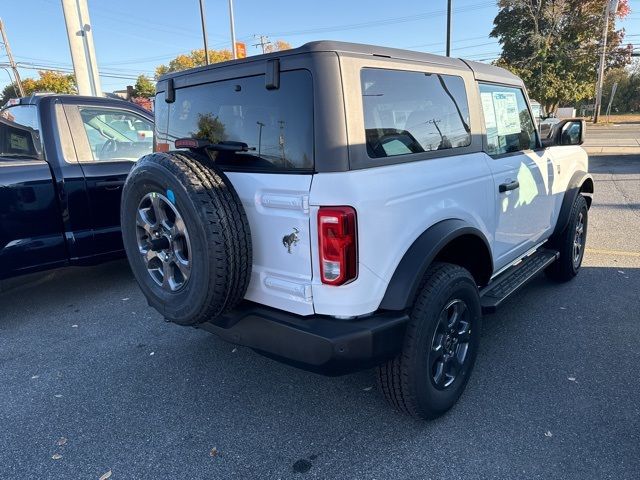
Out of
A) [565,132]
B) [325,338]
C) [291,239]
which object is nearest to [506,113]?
[565,132]

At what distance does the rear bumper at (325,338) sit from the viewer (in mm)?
2000

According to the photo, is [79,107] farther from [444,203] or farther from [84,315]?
[444,203]

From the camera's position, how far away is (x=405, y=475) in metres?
2.14

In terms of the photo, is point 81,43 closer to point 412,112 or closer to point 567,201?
point 412,112

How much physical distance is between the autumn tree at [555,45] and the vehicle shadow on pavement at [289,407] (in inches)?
1280

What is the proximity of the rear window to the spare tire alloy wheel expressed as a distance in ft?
1.27

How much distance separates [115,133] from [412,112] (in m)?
3.44

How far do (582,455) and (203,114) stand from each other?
267 cm

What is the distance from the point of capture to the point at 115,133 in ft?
15.1

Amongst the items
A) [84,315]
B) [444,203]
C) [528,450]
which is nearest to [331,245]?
[444,203]

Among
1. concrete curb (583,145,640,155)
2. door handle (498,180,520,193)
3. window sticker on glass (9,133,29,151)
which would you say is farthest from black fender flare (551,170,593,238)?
concrete curb (583,145,640,155)

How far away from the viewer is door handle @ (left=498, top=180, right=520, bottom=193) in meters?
2.91

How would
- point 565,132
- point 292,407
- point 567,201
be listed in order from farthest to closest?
1. point 567,201
2. point 565,132
3. point 292,407

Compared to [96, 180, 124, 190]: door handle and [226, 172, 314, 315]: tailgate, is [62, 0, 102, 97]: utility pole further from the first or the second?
[226, 172, 314, 315]: tailgate
